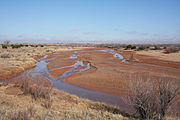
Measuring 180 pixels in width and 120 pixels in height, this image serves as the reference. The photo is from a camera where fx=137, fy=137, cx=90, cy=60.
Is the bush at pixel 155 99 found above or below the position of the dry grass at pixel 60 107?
above

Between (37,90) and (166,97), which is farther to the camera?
(37,90)

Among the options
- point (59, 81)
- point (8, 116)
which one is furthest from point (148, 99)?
point (59, 81)

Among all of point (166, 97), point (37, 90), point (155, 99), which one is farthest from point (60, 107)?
point (166, 97)

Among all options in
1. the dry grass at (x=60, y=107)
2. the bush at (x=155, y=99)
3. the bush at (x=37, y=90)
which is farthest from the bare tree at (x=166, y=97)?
the bush at (x=37, y=90)

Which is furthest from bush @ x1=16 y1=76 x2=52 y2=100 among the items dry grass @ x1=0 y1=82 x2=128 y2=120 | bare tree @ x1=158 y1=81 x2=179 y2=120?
bare tree @ x1=158 y1=81 x2=179 y2=120

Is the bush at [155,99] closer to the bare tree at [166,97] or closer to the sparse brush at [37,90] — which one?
the bare tree at [166,97]

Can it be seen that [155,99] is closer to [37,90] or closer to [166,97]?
[166,97]

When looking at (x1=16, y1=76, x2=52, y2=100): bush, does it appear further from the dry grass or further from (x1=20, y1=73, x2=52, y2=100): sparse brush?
the dry grass

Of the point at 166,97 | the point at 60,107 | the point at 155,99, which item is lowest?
the point at 60,107

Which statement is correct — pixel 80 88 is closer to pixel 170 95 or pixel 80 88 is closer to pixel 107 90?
pixel 107 90

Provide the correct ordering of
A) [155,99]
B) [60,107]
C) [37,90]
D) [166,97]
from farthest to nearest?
[37,90]
[60,107]
[155,99]
[166,97]

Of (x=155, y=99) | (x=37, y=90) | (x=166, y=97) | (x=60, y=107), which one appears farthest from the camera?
(x=37, y=90)

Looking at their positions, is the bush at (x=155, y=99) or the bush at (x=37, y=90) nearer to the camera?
the bush at (x=155, y=99)

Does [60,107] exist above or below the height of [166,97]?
below
